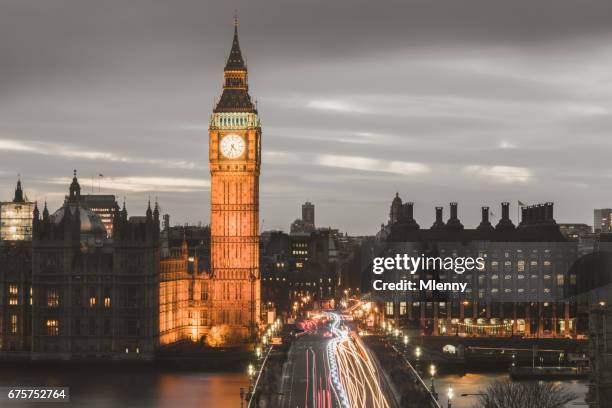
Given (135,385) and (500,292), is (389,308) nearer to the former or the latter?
(500,292)

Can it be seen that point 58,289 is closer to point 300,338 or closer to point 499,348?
point 300,338

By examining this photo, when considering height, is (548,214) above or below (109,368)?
above

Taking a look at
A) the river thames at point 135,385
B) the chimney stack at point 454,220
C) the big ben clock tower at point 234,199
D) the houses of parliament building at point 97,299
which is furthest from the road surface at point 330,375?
the chimney stack at point 454,220

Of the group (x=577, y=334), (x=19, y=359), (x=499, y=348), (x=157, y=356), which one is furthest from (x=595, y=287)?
(x=19, y=359)

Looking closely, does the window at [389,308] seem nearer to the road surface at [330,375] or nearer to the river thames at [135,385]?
the road surface at [330,375]

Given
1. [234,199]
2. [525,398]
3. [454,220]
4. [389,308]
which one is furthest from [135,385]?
[454,220]

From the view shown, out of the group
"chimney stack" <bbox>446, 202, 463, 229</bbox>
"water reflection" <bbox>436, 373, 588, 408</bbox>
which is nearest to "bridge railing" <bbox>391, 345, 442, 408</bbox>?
"water reflection" <bbox>436, 373, 588, 408</bbox>

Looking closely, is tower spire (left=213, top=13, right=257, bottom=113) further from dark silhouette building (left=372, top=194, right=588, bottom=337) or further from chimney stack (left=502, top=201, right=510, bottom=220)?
chimney stack (left=502, top=201, right=510, bottom=220)
